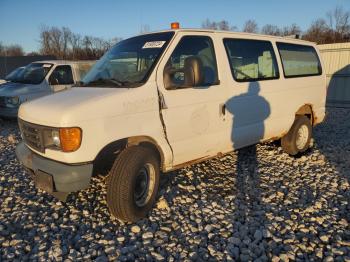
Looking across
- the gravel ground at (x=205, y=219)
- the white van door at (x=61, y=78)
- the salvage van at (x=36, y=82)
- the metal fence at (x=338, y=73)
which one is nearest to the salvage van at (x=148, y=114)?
the gravel ground at (x=205, y=219)

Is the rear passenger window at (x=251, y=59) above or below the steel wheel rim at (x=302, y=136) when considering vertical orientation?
above

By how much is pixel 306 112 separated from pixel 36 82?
7908mm

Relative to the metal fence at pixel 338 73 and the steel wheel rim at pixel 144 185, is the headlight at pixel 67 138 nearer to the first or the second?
the steel wheel rim at pixel 144 185

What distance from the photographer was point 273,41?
528 centimetres

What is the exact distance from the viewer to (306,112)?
19.6 ft

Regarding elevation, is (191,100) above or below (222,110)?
above

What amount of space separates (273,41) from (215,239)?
12.0 ft

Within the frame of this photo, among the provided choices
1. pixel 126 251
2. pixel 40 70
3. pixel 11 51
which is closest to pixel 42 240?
pixel 126 251

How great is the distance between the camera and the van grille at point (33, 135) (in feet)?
10.6

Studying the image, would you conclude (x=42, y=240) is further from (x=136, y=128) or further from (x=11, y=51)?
(x=11, y=51)

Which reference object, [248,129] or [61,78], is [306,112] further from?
[61,78]

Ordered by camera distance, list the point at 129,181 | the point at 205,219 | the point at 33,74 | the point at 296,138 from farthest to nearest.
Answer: the point at 33,74 < the point at 296,138 < the point at 205,219 < the point at 129,181

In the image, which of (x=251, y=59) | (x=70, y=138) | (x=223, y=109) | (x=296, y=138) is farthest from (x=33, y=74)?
(x=296, y=138)

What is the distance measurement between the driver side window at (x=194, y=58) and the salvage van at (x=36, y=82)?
5582 millimetres
